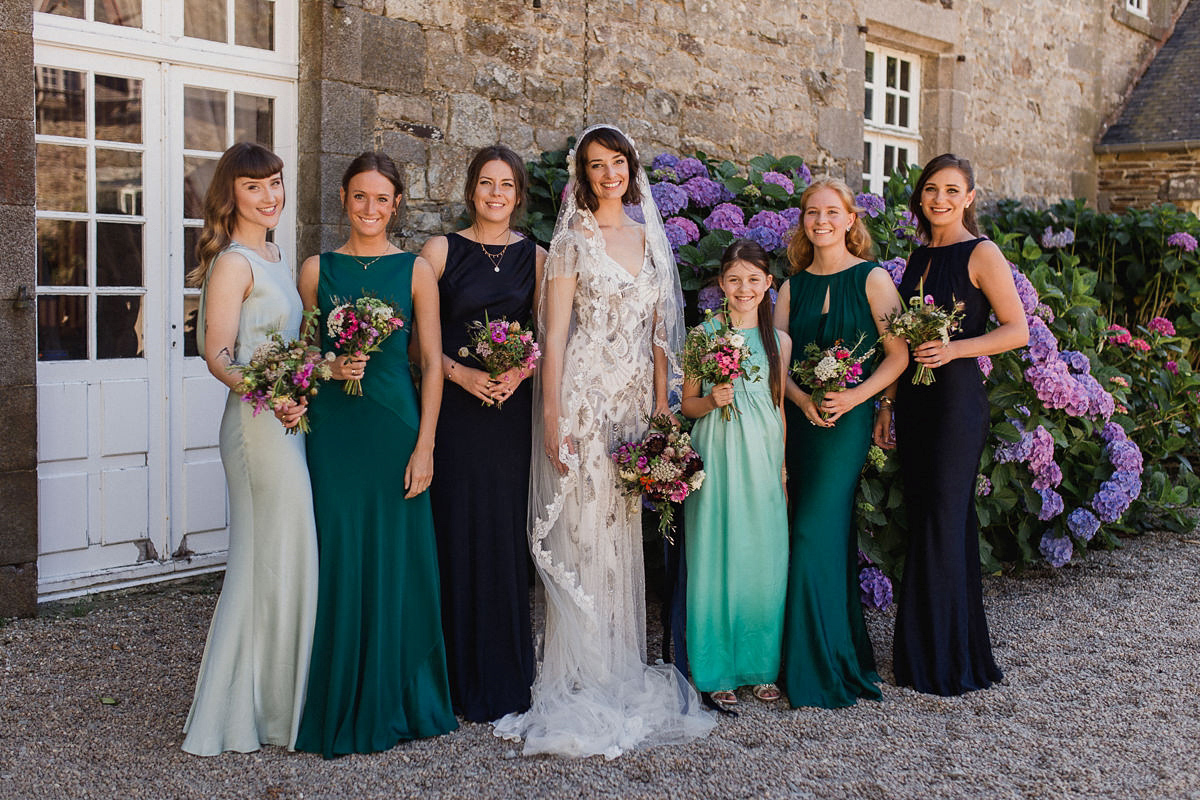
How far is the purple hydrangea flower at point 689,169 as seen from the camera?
20.5 feet

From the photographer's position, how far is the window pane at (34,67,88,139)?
15.3 feet

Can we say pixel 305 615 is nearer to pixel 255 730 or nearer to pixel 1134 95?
pixel 255 730

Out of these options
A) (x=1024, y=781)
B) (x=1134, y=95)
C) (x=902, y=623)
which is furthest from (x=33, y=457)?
(x=1134, y=95)

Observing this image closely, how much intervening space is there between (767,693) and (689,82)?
14.9ft

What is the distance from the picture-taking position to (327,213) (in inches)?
205

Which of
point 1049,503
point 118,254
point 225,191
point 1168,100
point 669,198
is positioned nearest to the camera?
point 225,191

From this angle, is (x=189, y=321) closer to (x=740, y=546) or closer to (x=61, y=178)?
(x=61, y=178)

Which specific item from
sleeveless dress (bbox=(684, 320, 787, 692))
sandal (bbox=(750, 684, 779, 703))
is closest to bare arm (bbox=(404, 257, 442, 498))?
sleeveless dress (bbox=(684, 320, 787, 692))

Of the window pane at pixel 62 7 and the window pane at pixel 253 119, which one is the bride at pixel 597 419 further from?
the window pane at pixel 62 7

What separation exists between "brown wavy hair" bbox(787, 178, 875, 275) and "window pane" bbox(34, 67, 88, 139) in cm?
323

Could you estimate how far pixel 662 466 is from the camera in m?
3.54

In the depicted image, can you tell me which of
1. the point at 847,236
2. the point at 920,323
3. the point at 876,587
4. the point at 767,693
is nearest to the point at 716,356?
the point at 920,323

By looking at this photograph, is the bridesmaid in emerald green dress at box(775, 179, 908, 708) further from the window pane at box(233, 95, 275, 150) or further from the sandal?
the window pane at box(233, 95, 275, 150)

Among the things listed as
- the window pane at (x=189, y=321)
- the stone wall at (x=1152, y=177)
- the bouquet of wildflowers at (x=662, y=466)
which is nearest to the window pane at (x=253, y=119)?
the window pane at (x=189, y=321)
